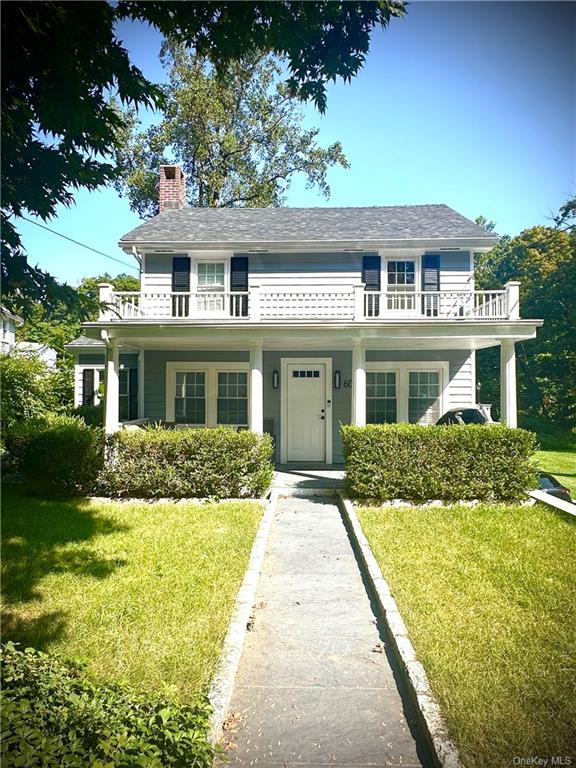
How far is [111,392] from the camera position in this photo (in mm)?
10750

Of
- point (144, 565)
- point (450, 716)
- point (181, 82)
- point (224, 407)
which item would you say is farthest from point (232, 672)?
point (181, 82)

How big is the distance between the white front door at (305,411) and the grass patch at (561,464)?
19.5ft

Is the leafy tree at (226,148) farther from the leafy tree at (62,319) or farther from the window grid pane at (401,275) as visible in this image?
the leafy tree at (62,319)

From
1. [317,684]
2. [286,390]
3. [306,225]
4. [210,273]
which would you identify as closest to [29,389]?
[210,273]

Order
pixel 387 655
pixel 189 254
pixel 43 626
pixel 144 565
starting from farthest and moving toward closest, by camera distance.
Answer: pixel 189 254, pixel 144 565, pixel 43 626, pixel 387 655

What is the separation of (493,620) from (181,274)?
11.6 meters

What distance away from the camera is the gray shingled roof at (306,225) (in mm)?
13000

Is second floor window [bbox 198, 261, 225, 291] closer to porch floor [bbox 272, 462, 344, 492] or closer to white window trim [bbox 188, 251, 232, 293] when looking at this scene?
white window trim [bbox 188, 251, 232, 293]

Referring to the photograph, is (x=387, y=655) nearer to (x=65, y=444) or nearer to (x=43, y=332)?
(x=65, y=444)

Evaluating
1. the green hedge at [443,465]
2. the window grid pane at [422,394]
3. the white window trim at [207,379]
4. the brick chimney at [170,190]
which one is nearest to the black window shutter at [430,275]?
the window grid pane at [422,394]

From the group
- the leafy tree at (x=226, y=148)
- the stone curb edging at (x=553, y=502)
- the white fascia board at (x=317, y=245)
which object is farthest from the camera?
the leafy tree at (x=226, y=148)

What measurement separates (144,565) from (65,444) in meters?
4.66

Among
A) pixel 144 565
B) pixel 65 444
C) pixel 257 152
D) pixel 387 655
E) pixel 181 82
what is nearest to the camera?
pixel 387 655

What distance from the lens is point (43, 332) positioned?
2186cm
